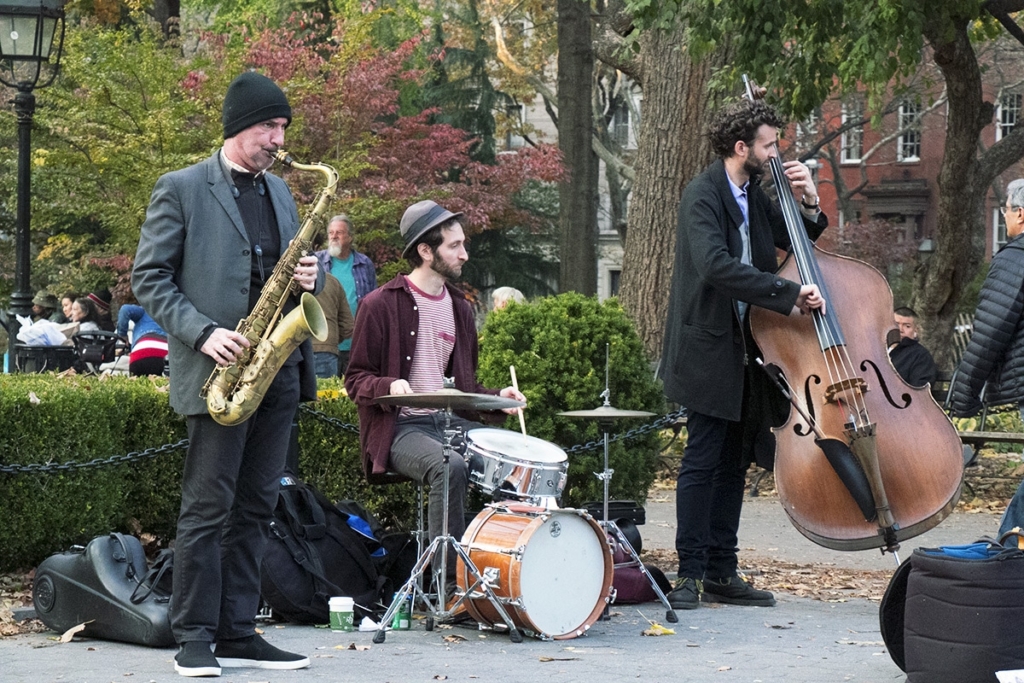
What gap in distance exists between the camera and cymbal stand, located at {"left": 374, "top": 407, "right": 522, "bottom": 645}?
630 centimetres

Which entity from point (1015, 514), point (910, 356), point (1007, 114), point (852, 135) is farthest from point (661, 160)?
point (1007, 114)

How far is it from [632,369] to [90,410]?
10.1 ft

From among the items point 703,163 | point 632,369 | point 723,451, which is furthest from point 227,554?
point 703,163

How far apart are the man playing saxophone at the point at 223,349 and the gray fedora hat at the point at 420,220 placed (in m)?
1.26

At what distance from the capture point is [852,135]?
1662 inches

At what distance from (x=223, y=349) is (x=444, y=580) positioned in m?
1.83

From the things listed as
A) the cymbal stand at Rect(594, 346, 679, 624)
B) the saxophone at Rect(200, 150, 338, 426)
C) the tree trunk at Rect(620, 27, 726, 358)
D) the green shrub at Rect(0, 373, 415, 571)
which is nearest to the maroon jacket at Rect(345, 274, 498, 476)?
the cymbal stand at Rect(594, 346, 679, 624)

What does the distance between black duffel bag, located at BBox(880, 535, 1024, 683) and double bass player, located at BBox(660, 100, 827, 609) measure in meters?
2.11

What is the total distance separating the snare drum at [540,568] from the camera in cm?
625

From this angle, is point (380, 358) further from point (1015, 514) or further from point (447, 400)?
point (1015, 514)

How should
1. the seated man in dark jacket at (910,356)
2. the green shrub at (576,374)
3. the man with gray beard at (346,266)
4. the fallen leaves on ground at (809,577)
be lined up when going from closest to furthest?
the fallen leaves on ground at (809,577) → the green shrub at (576,374) → the man with gray beard at (346,266) → the seated man in dark jacket at (910,356)

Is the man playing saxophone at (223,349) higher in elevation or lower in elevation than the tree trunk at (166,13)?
lower

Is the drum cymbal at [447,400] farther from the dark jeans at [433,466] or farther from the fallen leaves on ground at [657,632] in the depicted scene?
the fallen leaves on ground at [657,632]

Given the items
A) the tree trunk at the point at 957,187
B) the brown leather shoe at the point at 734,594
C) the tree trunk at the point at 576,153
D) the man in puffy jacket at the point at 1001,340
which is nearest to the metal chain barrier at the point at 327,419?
the brown leather shoe at the point at 734,594
